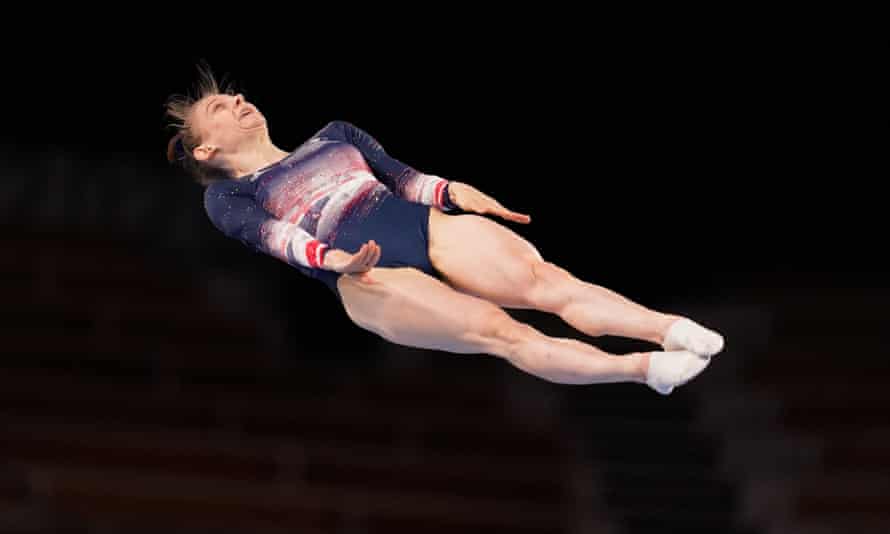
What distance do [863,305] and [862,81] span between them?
4.41 feet

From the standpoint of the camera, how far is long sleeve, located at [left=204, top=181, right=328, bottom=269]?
2453 mm

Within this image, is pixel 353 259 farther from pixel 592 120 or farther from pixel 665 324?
pixel 592 120

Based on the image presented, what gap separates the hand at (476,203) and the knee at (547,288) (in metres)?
0.11

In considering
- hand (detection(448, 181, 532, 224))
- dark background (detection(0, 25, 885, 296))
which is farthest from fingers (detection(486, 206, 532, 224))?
dark background (detection(0, 25, 885, 296))

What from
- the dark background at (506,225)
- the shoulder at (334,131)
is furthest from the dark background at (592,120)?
the shoulder at (334,131)

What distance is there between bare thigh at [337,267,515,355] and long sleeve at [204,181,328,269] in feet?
0.42

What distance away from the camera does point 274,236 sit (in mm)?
2514

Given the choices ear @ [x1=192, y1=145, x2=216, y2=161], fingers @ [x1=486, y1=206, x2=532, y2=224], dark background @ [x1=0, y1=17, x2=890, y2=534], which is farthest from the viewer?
dark background @ [x1=0, y1=17, x2=890, y2=534]

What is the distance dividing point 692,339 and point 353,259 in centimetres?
68

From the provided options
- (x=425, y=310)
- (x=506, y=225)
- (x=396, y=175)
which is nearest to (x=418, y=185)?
(x=396, y=175)

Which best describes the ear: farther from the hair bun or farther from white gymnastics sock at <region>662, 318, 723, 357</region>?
white gymnastics sock at <region>662, 318, 723, 357</region>

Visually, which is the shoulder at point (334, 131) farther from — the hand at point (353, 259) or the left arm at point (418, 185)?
the hand at point (353, 259)

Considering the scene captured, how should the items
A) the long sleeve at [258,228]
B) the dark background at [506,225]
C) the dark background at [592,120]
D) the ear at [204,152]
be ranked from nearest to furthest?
the long sleeve at [258,228] < the ear at [204,152] < the dark background at [592,120] < the dark background at [506,225]

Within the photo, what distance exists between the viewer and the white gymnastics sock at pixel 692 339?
2.34 metres
